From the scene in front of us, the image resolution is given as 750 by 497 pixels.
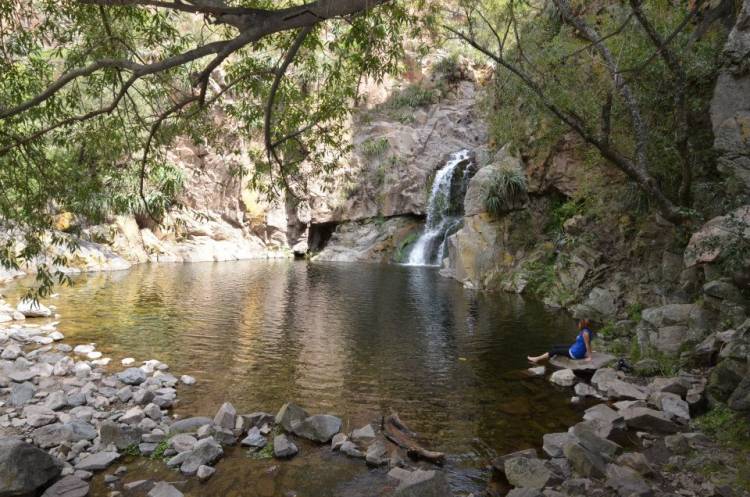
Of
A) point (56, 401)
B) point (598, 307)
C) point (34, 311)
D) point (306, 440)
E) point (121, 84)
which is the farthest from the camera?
point (598, 307)

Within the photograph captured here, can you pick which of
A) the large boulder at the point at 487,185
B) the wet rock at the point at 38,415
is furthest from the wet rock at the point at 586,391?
the large boulder at the point at 487,185

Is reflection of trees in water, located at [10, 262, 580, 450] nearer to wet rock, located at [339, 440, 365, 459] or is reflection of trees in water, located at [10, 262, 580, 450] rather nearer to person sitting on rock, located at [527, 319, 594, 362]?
person sitting on rock, located at [527, 319, 594, 362]

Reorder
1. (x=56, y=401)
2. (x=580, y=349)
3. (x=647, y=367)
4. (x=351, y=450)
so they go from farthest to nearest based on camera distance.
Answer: (x=580, y=349) → (x=647, y=367) → (x=56, y=401) → (x=351, y=450)

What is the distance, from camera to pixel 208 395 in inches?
351

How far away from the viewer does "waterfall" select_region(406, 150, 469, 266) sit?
33500mm

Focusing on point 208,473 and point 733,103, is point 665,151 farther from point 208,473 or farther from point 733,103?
point 208,473

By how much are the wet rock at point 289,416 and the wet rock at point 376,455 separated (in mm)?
1233

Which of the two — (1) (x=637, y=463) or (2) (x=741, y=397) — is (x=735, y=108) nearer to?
(2) (x=741, y=397)

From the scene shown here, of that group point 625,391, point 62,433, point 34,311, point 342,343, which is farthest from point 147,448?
point 34,311

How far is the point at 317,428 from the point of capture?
23.8 feet

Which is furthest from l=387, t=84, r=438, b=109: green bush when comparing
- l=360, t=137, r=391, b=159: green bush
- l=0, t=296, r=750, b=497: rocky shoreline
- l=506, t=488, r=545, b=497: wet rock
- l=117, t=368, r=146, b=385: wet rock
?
l=506, t=488, r=545, b=497: wet rock

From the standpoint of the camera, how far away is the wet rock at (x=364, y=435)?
7.21 meters

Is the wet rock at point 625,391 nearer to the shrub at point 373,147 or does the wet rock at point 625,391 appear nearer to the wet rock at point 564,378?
the wet rock at point 564,378

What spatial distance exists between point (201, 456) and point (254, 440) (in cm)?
81
